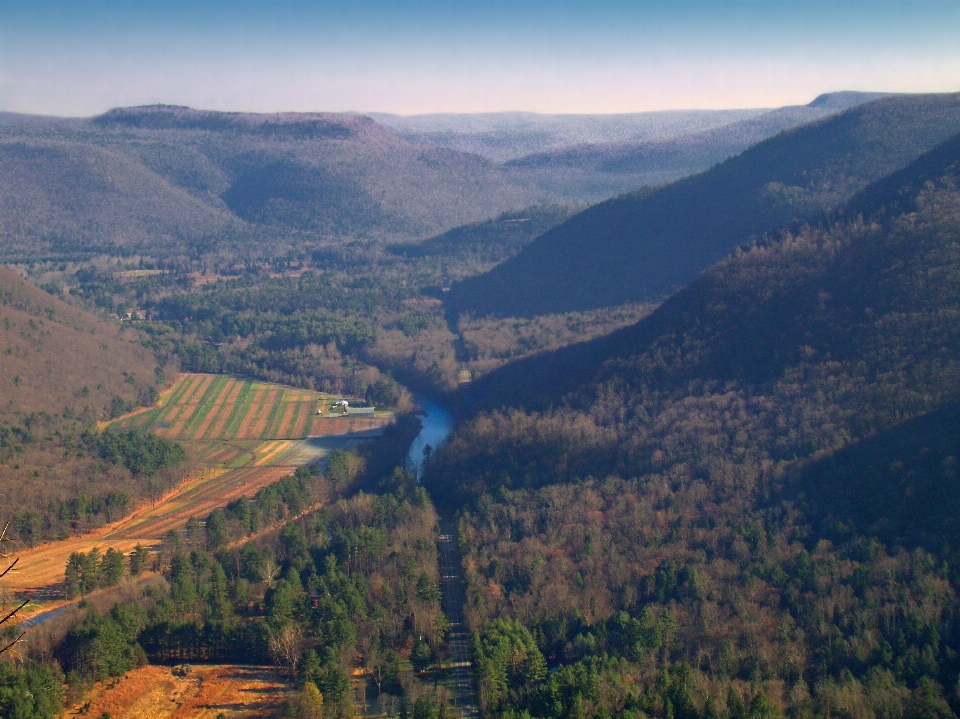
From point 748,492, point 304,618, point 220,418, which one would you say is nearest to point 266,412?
point 220,418

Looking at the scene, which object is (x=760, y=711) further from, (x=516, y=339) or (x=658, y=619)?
(x=516, y=339)

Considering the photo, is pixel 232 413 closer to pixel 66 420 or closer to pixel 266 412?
pixel 266 412

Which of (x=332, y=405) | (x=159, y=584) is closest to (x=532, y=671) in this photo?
(x=159, y=584)

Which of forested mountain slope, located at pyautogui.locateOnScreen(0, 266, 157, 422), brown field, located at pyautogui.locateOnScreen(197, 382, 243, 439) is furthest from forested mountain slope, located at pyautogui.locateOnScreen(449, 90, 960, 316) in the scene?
forested mountain slope, located at pyautogui.locateOnScreen(0, 266, 157, 422)

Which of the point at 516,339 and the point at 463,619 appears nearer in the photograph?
the point at 463,619

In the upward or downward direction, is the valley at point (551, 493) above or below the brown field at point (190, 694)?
above

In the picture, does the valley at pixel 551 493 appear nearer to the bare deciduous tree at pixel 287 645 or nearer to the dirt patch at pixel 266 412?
the bare deciduous tree at pixel 287 645

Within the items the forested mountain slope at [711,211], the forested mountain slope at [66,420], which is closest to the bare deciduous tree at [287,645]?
the forested mountain slope at [66,420]
